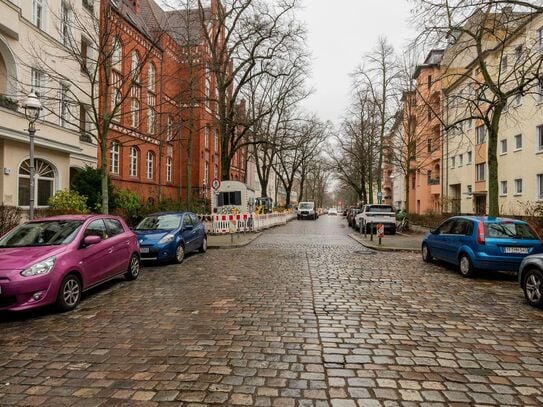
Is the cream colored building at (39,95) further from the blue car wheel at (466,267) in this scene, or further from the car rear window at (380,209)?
the car rear window at (380,209)

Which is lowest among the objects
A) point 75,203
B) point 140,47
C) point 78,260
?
point 78,260

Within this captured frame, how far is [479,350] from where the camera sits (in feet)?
14.6

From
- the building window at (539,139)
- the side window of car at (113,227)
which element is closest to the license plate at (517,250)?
the side window of car at (113,227)

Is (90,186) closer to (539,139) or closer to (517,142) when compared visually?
(539,139)

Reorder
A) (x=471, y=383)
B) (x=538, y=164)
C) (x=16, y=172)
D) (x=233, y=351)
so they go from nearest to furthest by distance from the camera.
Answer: (x=471, y=383), (x=233, y=351), (x=16, y=172), (x=538, y=164)

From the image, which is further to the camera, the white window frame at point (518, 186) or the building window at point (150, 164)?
the building window at point (150, 164)

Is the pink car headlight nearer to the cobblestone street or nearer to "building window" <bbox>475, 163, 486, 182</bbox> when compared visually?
the cobblestone street

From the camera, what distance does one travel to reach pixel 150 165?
33125 mm

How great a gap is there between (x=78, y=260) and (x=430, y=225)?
1043 inches

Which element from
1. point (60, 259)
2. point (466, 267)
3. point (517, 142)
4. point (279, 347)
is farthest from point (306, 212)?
point (279, 347)

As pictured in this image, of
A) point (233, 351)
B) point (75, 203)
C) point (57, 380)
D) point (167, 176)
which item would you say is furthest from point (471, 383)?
point (167, 176)

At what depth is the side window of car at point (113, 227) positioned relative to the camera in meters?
8.20

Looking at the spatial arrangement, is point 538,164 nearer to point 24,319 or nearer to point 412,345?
point 412,345

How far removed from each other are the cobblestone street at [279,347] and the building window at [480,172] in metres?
28.5
